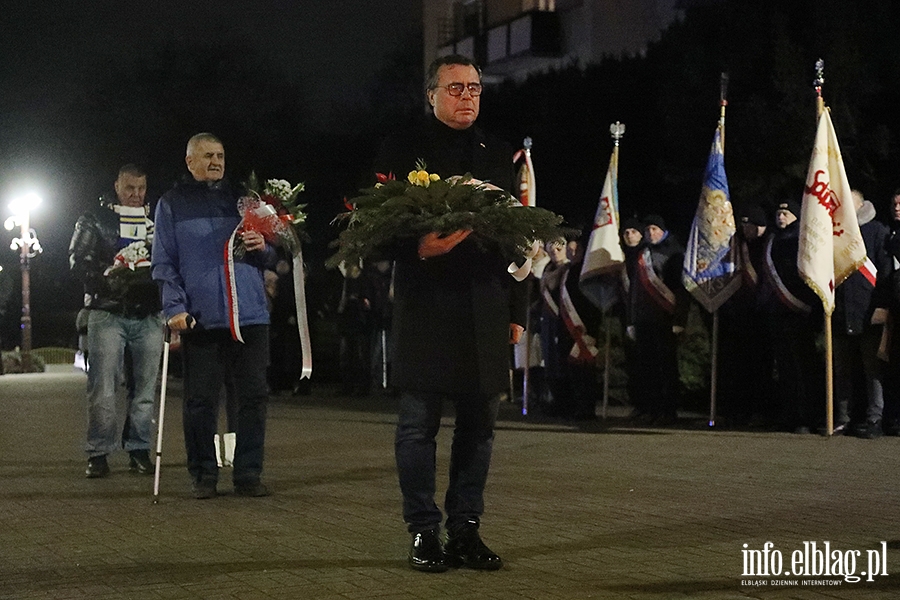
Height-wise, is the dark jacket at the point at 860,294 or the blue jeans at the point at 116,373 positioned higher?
the dark jacket at the point at 860,294

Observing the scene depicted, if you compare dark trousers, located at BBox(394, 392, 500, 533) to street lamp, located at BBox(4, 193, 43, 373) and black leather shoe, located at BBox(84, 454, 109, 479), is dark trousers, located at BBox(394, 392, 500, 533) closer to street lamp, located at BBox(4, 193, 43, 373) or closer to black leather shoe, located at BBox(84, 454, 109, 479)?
black leather shoe, located at BBox(84, 454, 109, 479)

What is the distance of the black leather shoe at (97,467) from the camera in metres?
10.3

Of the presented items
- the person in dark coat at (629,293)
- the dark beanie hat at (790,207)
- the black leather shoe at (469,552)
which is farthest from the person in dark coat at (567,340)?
the black leather shoe at (469,552)

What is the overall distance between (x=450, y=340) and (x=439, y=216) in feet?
1.89

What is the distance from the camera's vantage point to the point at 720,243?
14.5m

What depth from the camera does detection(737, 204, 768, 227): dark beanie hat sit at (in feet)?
47.2

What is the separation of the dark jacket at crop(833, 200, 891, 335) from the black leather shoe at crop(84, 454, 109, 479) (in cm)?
674

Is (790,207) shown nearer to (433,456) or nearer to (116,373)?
(116,373)

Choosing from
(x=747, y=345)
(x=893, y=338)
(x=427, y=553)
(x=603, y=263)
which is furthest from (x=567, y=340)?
(x=427, y=553)

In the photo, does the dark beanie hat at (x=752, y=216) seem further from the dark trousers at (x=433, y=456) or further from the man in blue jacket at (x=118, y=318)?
the dark trousers at (x=433, y=456)

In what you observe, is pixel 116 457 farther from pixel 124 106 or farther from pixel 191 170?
pixel 124 106

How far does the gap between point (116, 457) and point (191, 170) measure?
3.37m

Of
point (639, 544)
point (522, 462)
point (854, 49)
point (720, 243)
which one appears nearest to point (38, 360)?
point (854, 49)

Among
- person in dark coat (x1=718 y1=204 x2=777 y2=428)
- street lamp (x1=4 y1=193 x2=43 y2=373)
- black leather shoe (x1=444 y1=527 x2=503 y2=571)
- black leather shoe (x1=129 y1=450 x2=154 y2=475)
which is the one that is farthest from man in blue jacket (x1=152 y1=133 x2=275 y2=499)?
street lamp (x1=4 y1=193 x2=43 y2=373)
